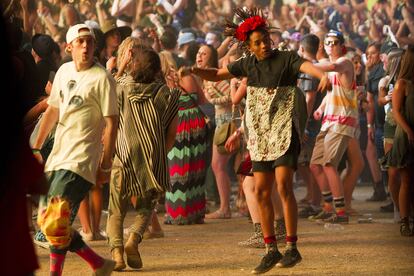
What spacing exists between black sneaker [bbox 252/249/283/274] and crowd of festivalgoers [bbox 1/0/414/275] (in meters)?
0.01

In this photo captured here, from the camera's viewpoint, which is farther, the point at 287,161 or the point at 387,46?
the point at 387,46

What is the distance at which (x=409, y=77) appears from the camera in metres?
12.3

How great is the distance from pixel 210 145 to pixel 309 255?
15.7 feet

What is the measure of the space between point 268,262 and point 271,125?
959 mm

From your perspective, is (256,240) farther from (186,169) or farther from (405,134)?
(186,169)

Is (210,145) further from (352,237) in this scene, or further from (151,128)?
(151,128)

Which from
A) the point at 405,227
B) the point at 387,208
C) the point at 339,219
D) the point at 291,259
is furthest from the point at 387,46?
the point at 291,259

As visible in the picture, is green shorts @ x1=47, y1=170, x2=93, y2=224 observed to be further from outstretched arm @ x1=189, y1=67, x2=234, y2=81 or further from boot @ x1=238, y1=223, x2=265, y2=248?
boot @ x1=238, y1=223, x2=265, y2=248

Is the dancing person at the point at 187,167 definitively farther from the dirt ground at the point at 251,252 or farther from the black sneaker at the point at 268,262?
the black sneaker at the point at 268,262

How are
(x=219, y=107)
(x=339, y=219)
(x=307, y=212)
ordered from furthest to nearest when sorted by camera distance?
(x=307, y=212)
(x=219, y=107)
(x=339, y=219)

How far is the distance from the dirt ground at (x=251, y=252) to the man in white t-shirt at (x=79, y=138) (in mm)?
1141

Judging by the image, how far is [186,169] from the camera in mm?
13883

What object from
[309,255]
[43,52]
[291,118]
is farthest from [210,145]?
[291,118]

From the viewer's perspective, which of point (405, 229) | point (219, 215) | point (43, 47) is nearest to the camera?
point (405, 229)
